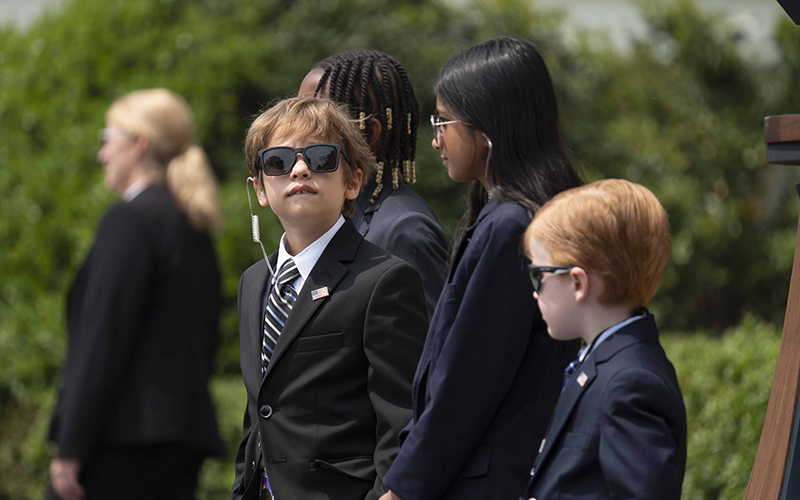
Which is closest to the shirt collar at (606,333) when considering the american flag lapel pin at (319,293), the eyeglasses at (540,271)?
the eyeglasses at (540,271)

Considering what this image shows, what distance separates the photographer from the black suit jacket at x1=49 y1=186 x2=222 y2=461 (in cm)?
309

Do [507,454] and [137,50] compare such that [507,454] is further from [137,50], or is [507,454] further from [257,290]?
[137,50]

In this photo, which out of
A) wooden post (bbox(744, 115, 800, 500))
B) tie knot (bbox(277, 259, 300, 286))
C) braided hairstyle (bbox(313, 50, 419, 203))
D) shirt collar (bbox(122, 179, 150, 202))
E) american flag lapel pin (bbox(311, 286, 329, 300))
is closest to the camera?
wooden post (bbox(744, 115, 800, 500))

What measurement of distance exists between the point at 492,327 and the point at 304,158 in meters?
0.64

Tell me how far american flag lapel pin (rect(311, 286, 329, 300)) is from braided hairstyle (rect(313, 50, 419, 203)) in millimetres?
498

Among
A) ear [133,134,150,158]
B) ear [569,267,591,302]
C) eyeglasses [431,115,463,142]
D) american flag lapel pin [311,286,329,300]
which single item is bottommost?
american flag lapel pin [311,286,329,300]

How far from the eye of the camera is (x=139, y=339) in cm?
319

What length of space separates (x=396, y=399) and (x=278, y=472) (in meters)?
0.34

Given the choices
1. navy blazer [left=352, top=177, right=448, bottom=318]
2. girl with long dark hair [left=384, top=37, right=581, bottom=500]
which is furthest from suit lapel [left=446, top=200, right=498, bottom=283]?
navy blazer [left=352, top=177, right=448, bottom=318]

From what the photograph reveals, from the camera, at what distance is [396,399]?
2248mm

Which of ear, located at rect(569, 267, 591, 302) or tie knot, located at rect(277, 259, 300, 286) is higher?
ear, located at rect(569, 267, 591, 302)

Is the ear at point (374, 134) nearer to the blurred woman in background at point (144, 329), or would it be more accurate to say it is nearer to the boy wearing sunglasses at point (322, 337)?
the boy wearing sunglasses at point (322, 337)

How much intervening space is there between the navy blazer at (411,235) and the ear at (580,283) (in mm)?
716

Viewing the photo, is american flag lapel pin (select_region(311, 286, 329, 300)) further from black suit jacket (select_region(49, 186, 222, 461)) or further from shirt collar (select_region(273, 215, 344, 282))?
black suit jacket (select_region(49, 186, 222, 461))
